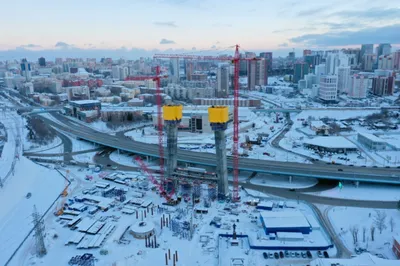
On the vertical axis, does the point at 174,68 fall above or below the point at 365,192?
above

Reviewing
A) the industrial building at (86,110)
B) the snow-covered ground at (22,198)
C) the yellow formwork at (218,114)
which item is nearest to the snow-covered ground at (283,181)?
the yellow formwork at (218,114)

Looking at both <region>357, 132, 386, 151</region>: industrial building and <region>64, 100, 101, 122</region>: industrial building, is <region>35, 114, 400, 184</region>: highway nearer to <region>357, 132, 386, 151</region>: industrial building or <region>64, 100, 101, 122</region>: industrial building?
<region>357, 132, 386, 151</region>: industrial building

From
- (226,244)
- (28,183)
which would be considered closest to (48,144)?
(28,183)

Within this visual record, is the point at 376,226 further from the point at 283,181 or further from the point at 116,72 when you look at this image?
the point at 116,72

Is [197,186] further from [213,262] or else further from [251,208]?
[213,262]

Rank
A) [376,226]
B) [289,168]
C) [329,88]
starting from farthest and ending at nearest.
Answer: [329,88] → [289,168] → [376,226]

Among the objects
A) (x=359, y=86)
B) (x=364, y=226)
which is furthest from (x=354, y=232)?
(x=359, y=86)
